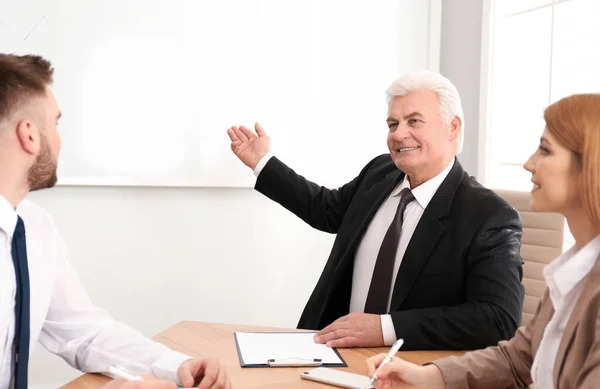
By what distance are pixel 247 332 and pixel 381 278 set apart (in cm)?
48

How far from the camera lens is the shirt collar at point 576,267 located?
121cm

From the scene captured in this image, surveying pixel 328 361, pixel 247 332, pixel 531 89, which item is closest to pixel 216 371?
pixel 328 361

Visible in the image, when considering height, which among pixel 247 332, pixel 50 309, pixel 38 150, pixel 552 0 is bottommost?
pixel 247 332

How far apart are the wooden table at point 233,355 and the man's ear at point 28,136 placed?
48cm

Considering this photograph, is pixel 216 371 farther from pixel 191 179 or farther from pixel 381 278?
pixel 191 179

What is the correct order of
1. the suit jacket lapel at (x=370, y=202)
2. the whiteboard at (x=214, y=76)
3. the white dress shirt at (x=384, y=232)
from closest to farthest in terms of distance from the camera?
the white dress shirt at (x=384, y=232) → the suit jacket lapel at (x=370, y=202) → the whiteboard at (x=214, y=76)

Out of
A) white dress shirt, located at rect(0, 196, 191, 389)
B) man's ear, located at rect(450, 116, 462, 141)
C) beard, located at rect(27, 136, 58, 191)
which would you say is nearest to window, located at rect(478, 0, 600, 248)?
man's ear, located at rect(450, 116, 462, 141)

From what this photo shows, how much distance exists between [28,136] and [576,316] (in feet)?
3.56

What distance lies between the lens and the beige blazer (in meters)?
1.14

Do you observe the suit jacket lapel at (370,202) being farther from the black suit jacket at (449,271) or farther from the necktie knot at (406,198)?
the necktie knot at (406,198)

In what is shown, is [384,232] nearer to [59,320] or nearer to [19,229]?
[59,320]

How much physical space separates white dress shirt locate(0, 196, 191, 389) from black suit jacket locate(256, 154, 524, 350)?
636mm

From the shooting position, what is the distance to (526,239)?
244cm

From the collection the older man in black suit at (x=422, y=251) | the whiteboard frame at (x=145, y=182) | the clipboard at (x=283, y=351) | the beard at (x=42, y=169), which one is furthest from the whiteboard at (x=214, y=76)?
the beard at (x=42, y=169)
